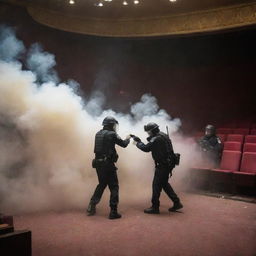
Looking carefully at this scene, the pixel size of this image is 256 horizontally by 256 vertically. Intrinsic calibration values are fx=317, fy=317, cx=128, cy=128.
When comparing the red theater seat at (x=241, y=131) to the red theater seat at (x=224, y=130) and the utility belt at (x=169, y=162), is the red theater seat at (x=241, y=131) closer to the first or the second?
the red theater seat at (x=224, y=130)

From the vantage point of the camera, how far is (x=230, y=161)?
7570 millimetres

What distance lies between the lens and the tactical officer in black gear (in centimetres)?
795

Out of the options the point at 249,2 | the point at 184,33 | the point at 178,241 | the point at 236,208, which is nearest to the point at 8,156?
the point at 178,241

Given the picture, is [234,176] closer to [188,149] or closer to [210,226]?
[188,149]

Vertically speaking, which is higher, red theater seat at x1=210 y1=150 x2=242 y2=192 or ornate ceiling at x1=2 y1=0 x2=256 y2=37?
ornate ceiling at x1=2 y1=0 x2=256 y2=37

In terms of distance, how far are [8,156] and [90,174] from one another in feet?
5.68

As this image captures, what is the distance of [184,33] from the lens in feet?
32.1

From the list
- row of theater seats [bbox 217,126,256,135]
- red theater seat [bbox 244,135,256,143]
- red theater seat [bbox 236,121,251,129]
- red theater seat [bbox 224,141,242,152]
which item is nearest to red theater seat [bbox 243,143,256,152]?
red theater seat [bbox 224,141,242,152]

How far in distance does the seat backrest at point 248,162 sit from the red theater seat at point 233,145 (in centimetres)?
61

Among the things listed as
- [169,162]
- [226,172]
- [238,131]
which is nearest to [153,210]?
[169,162]

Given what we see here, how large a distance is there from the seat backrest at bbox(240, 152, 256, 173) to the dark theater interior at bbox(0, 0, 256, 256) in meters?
0.03

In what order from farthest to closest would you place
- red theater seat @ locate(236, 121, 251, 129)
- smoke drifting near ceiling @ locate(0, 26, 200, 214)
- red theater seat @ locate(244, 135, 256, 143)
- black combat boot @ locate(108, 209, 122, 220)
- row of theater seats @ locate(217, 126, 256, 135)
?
red theater seat @ locate(236, 121, 251, 129), row of theater seats @ locate(217, 126, 256, 135), red theater seat @ locate(244, 135, 256, 143), smoke drifting near ceiling @ locate(0, 26, 200, 214), black combat boot @ locate(108, 209, 122, 220)

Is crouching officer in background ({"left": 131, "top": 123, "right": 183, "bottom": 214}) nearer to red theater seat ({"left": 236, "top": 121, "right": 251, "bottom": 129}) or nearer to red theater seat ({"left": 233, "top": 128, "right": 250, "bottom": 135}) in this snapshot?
red theater seat ({"left": 233, "top": 128, "right": 250, "bottom": 135})

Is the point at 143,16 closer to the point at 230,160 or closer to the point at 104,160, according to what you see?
the point at 230,160
